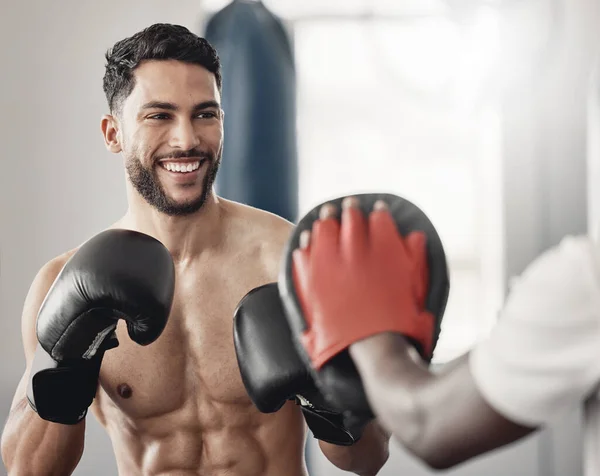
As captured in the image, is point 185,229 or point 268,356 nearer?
point 268,356

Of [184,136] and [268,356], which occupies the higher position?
[184,136]

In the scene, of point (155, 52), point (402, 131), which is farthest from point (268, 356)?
point (402, 131)

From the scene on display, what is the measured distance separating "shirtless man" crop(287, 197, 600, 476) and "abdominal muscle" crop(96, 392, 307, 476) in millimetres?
724

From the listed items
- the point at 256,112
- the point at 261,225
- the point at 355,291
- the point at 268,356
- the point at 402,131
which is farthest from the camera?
the point at 402,131

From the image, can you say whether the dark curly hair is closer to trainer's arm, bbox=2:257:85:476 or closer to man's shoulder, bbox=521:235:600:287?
trainer's arm, bbox=2:257:85:476

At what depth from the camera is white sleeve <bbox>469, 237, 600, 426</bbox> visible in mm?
761

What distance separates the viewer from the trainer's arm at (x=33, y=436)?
1642 millimetres

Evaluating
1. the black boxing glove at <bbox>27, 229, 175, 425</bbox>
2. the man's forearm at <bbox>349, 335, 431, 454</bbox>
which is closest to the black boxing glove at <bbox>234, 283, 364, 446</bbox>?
the black boxing glove at <bbox>27, 229, 175, 425</bbox>

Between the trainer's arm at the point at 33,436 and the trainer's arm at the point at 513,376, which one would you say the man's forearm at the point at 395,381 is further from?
the trainer's arm at the point at 33,436

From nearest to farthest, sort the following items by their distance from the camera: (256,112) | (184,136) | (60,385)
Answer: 1. (60,385)
2. (184,136)
3. (256,112)

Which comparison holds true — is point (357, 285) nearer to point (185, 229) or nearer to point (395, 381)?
point (395, 381)

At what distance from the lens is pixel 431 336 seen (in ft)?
3.25

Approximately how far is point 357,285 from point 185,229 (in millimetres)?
864

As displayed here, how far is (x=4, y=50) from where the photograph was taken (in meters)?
3.29
